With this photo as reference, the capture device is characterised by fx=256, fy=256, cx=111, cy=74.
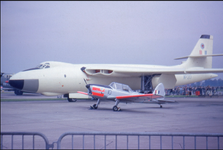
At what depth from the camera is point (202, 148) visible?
5840 millimetres

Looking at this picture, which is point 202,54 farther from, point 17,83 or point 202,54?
point 17,83

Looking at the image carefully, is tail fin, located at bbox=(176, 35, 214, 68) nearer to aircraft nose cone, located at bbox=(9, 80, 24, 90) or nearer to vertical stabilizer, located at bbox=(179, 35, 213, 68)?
vertical stabilizer, located at bbox=(179, 35, 213, 68)

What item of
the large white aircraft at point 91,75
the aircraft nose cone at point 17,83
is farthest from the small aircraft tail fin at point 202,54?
the aircraft nose cone at point 17,83

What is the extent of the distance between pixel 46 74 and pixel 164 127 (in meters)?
13.2

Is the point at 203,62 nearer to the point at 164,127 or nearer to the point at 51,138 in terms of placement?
the point at 164,127

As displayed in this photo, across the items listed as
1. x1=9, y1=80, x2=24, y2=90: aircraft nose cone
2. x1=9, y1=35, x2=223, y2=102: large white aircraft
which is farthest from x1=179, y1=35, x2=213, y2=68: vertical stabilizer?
x1=9, y1=80, x2=24, y2=90: aircraft nose cone

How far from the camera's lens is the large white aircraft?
19641 mm

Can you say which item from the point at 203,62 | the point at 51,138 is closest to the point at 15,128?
the point at 51,138

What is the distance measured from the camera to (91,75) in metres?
21.8

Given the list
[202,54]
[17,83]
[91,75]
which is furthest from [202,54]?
[17,83]

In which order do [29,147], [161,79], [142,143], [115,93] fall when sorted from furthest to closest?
1. [161,79]
2. [115,93]
3. [142,143]
4. [29,147]

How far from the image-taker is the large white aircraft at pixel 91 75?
19.6 metres

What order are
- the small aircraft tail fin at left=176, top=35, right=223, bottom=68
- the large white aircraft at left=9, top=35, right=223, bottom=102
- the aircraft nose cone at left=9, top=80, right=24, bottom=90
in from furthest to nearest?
the small aircraft tail fin at left=176, top=35, right=223, bottom=68, the large white aircraft at left=9, top=35, right=223, bottom=102, the aircraft nose cone at left=9, top=80, right=24, bottom=90

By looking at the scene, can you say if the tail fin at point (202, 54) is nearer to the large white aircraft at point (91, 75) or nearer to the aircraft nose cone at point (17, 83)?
the large white aircraft at point (91, 75)
